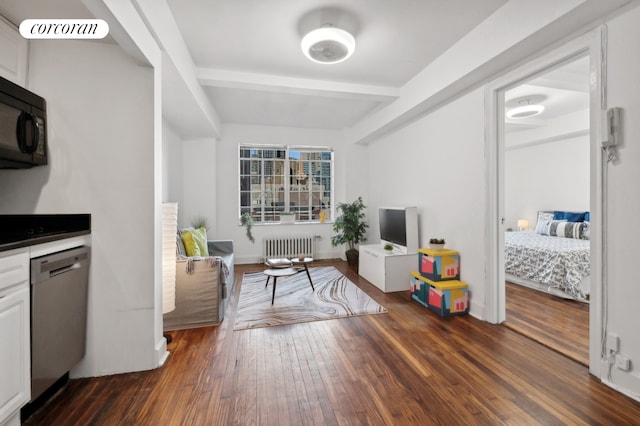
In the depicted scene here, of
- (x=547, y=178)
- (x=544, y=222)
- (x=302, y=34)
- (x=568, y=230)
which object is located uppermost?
(x=302, y=34)

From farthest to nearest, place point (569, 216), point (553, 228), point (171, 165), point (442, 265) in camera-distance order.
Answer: point (569, 216) < point (553, 228) < point (171, 165) < point (442, 265)

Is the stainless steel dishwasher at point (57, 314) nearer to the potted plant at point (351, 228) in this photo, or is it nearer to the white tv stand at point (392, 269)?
the white tv stand at point (392, 269)

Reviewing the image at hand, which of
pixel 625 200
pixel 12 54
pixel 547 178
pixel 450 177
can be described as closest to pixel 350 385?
pixel 625 200

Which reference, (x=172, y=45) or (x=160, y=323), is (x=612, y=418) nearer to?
(x=160, y=323)

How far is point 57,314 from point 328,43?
2714 millimetres

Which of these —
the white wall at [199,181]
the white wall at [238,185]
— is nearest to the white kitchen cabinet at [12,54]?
the white wall at [199,181]

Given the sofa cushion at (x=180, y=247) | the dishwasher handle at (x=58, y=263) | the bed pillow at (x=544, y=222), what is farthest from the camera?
the bed pillow at (x=544, y=222)

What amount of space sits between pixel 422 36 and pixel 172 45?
221 centimetres

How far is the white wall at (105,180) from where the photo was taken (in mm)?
1857

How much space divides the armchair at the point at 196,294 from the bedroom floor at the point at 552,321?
2871 millimetres

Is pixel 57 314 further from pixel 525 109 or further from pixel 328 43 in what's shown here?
pixel 525 109

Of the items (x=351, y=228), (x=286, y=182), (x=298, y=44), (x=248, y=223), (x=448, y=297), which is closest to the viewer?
(x=298, y=44)

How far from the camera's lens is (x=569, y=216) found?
4.78m

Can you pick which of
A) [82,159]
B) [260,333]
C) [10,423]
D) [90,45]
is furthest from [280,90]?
[10,423]
